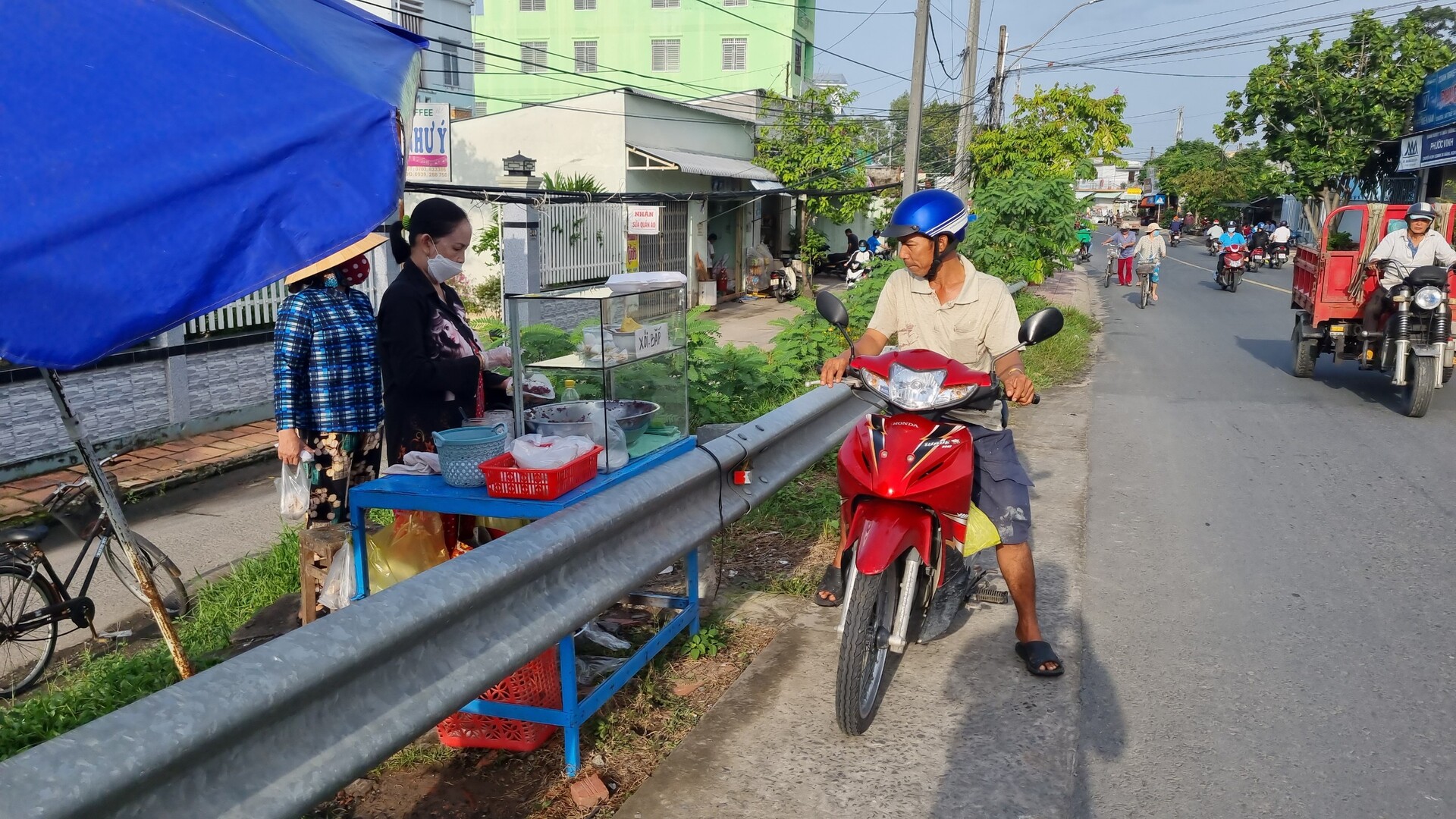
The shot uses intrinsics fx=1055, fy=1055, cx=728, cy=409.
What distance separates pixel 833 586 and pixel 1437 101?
33.0 meters

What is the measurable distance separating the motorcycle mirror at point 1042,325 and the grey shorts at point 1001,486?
0.37m

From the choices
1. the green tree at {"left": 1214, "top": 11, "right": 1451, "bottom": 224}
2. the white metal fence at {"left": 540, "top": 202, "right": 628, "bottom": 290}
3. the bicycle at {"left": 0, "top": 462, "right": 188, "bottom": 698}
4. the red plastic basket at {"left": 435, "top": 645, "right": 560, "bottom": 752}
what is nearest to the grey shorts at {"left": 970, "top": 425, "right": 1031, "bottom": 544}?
the red plastic basket at {"left": 435, "top": 645, "right": 560, "bottom": 752}

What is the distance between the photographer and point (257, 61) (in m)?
2.13

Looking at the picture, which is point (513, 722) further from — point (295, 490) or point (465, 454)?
point (295, 490)

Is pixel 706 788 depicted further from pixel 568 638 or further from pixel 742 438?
pixel 742 438

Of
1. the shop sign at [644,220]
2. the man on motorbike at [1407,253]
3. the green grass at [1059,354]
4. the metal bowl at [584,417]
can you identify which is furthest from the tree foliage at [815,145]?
the metal bowl at [584,417]

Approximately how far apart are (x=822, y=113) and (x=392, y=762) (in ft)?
78.0

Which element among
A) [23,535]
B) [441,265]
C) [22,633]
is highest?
[441,265]

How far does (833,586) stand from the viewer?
4.26m

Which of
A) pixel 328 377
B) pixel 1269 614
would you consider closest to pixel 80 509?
pixel 328 377

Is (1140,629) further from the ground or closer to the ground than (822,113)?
closer to the ground

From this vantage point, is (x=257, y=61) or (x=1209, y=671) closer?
(x=257, y=61)

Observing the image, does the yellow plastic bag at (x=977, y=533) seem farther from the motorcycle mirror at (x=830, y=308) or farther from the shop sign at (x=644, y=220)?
the shop sign at (x=644, y=220)

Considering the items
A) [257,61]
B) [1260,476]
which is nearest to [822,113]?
[1260,476]
